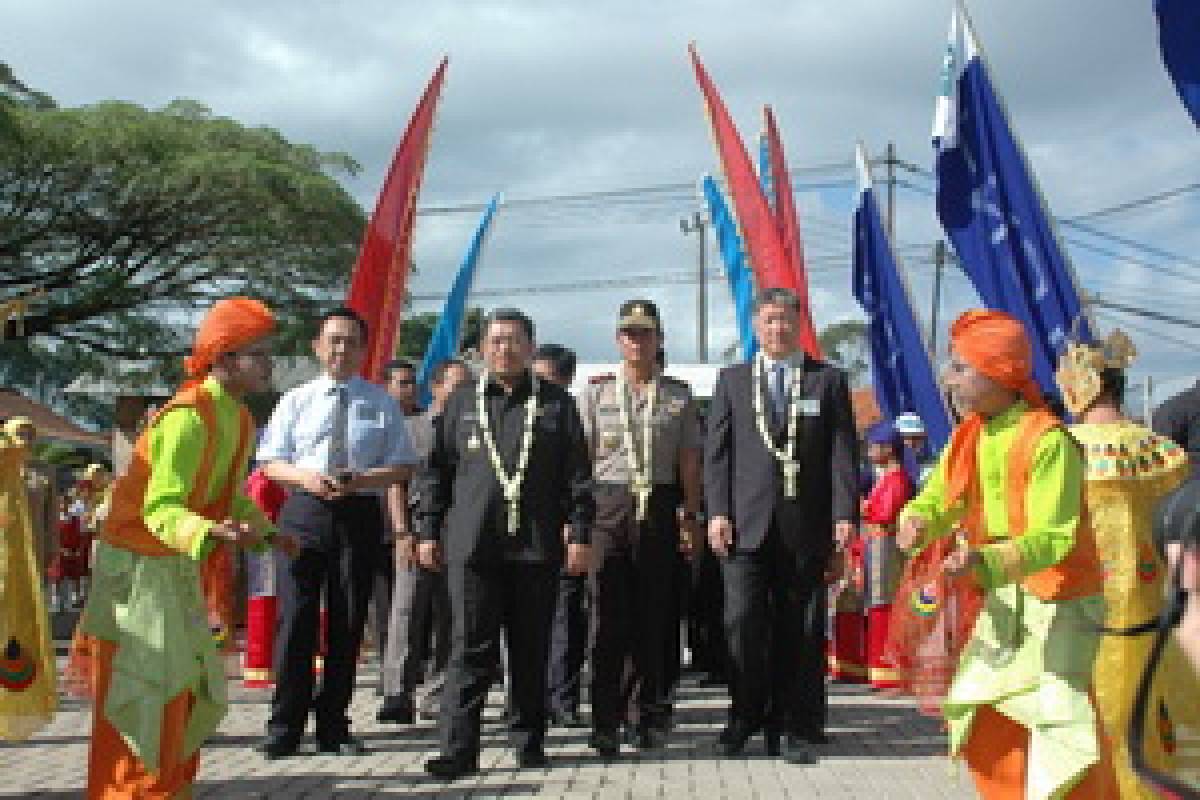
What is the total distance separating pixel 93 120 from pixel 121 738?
24.6 metres

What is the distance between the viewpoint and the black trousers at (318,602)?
660 cm

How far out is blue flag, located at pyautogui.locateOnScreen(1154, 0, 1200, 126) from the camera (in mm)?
5934

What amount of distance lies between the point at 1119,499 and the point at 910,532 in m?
1.00

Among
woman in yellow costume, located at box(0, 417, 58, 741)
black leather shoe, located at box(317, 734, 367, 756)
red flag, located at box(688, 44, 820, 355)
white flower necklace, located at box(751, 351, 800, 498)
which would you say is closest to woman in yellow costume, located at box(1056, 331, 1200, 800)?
white flower necklace, located at box(751, 351, 800, 498)

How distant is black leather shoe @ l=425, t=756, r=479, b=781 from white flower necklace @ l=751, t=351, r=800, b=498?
1.99 m

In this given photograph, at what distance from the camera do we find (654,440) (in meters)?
7.27

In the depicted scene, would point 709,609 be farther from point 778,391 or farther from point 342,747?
point 342,747

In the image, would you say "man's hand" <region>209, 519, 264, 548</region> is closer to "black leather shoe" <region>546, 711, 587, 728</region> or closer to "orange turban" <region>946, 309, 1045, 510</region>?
"orange turban" <region>946, 309, 1045, 510</region>

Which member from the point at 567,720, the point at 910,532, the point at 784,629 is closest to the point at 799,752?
the point at 784,629

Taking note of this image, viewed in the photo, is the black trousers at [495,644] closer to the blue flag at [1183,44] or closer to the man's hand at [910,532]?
the man's hand at [910,532]

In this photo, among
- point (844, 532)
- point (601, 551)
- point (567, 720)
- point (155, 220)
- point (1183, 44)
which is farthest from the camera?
point (155, 220)

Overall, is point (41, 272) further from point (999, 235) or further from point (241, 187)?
point (999, 235)

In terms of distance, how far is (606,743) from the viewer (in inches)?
266

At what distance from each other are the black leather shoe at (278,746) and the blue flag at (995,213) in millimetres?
4272
